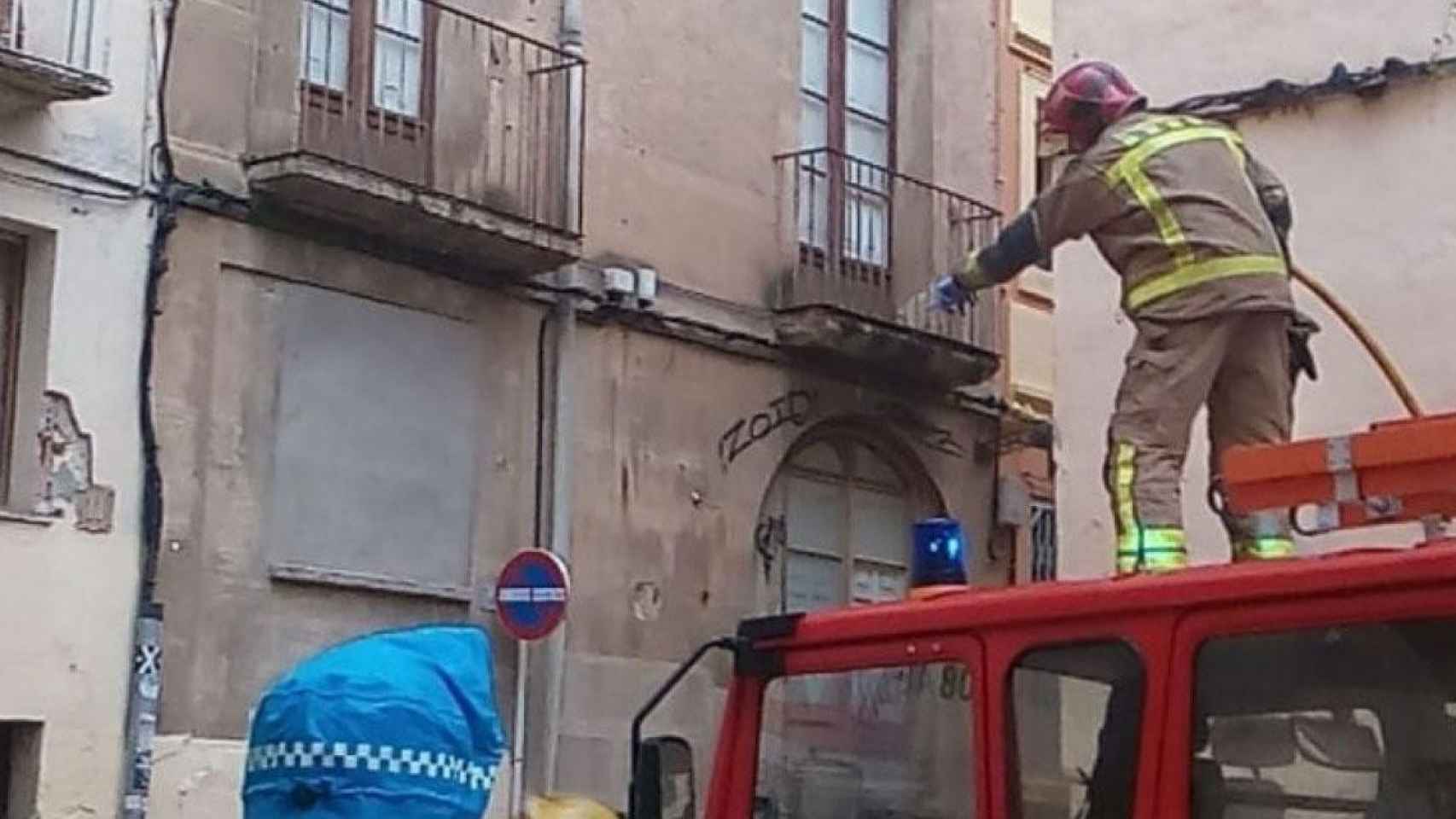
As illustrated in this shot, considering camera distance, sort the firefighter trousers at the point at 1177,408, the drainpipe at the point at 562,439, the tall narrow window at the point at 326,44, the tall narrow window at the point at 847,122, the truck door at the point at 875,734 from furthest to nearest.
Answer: the tall narrow window at the point at 847,122 → the drainpipe at the point at 562,439 → the tall narrow window at the point at 326,44 → the firefighter trousers at the point at 1177,408 → the truck door at the point at 875,734

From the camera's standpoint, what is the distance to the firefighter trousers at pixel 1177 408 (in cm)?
569

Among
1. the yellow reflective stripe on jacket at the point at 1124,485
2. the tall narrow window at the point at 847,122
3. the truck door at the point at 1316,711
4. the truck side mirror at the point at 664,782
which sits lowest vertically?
the truck side mirror at the point at 664,782

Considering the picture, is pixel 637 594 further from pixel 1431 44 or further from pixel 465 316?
pixel 1431 44

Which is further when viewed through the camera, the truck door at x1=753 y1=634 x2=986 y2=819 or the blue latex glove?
the blue latex glove

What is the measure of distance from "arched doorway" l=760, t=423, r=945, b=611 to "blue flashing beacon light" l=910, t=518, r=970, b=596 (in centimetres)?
918

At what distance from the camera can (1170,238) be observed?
592 cm

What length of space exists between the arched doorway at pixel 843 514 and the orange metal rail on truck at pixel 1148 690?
9683mm

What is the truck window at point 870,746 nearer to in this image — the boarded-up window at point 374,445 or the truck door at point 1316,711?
the truck door at point 1316,711

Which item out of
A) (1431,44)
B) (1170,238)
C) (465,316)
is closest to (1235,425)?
(1170,238)

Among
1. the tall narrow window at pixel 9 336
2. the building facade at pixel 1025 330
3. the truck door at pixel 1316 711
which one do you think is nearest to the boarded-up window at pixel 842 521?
the building facade at pixel 1025 330

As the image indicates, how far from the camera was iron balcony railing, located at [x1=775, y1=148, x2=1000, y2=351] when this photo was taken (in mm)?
14969

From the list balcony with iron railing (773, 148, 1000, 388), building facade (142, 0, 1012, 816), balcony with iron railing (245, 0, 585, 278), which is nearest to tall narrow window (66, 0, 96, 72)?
building facade (142, 0, 1012, 816)

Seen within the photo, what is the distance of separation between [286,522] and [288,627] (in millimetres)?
498

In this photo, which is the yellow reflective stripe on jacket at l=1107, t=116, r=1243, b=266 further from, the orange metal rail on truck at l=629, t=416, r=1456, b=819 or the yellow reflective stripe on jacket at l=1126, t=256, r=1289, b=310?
the orange metal rail on truck at l=629, t=416, r=1456, b=819
